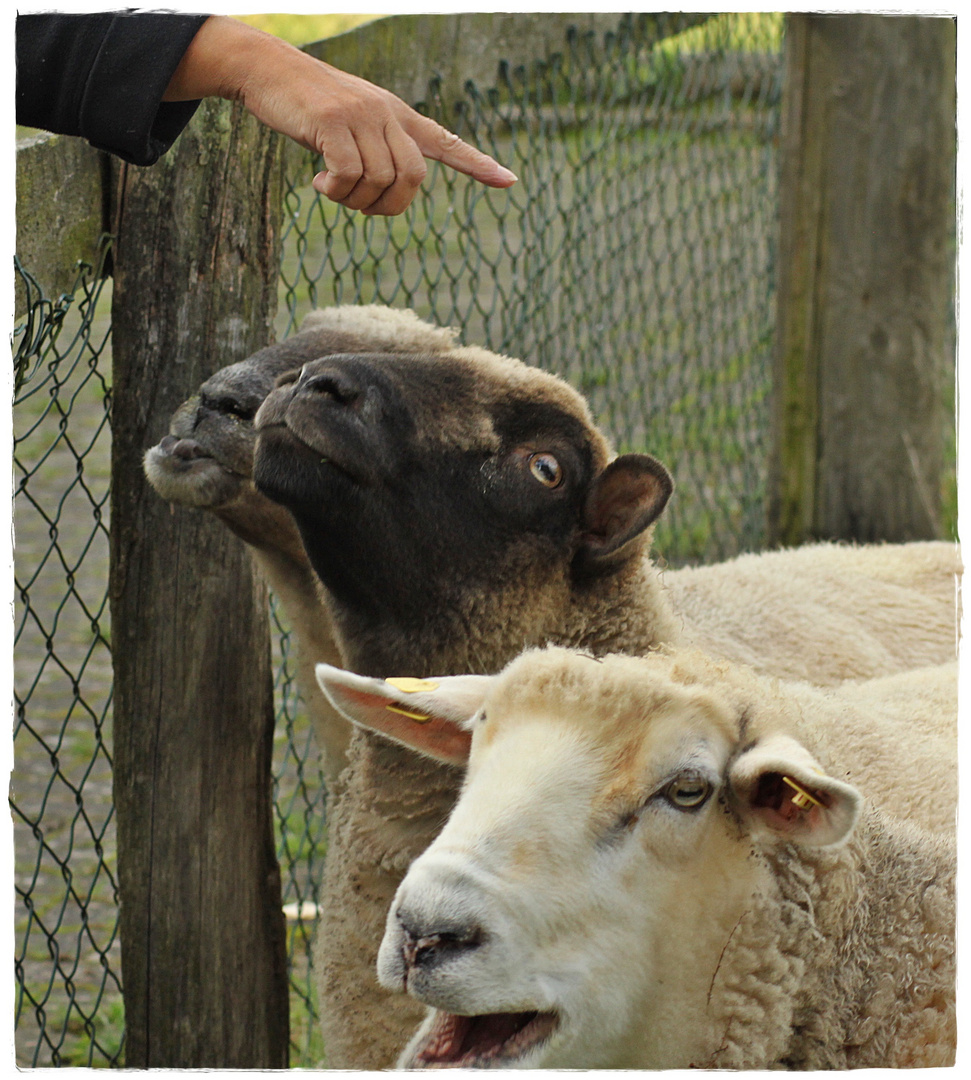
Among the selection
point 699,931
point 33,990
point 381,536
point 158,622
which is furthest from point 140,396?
point 33,990

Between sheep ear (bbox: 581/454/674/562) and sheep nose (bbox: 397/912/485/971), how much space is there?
38.2 inches

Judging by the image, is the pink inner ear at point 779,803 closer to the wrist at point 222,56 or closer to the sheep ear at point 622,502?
the sheep ear at point 622,502

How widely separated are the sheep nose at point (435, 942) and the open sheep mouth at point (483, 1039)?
0.16 meters

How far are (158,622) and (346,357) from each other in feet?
2.30

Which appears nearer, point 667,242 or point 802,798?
point 802,798

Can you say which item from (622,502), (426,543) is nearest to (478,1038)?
(426,543)

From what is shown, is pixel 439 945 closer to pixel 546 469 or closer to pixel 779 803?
pixel 779 803

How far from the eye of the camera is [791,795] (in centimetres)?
162

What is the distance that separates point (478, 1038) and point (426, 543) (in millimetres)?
894

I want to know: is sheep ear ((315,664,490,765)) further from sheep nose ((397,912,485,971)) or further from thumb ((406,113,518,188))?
thumb ((406,113,518,188))

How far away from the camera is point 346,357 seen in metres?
2.20

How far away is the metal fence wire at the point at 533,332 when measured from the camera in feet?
10.9

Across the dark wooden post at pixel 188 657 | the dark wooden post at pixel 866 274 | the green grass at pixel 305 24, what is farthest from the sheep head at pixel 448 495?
the dark wooden post at pixel 866 274

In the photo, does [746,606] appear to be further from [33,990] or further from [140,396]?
[33,990]
